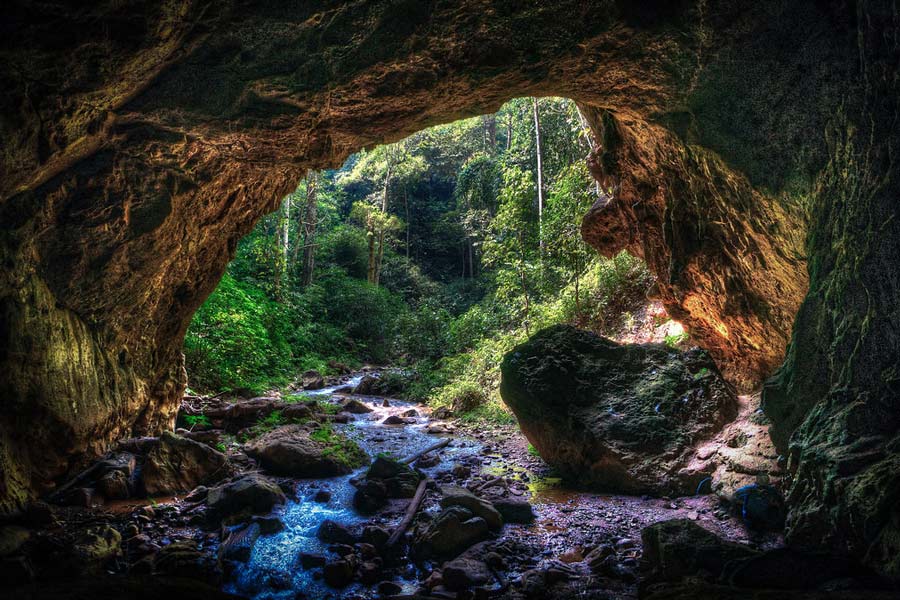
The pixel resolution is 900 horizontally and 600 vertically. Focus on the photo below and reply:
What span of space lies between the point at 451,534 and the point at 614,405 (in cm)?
291

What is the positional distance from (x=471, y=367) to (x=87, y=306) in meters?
9.46

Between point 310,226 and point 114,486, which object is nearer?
point 114,486

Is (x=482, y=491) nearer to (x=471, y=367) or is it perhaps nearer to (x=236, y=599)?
(x=236, y=599)

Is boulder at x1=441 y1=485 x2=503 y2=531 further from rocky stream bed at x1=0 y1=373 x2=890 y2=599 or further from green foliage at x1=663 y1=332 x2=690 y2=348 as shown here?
green foliage at x1=663 y1=332 x2=690 y2=348

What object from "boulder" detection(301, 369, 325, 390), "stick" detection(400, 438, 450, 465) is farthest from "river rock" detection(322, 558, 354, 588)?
"boulder" detection(301, 369, 325, 390)

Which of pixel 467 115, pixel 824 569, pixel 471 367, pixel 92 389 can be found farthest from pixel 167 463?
pixel 471 367

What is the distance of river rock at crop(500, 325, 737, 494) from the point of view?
18.9 ft

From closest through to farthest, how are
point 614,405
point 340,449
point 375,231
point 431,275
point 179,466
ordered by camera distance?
point 179,466 < point 614,405 < point 340,449 < point 375,231 < point 431,275

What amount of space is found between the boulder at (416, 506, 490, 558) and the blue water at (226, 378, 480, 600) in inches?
13.0

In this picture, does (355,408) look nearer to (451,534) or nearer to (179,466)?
(179,466)

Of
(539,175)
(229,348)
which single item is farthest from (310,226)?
(539,175)

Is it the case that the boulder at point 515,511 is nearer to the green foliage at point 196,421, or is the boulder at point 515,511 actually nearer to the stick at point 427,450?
the stick at point 427,450

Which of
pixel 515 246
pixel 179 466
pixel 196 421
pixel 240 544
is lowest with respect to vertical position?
pixel 240 544

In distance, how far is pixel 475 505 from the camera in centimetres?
511
